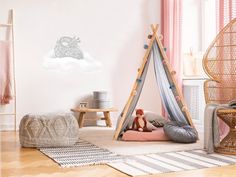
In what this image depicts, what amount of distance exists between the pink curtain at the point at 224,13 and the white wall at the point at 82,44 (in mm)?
1564

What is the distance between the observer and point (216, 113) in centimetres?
363

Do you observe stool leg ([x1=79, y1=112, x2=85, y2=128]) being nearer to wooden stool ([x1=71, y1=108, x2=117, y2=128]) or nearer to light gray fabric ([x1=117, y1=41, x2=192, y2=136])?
wooden stool ([x1=71, y1=108, x2=117, y2=128])

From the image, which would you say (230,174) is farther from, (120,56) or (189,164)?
(120,56)

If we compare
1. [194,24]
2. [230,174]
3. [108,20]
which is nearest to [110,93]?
[108,20]

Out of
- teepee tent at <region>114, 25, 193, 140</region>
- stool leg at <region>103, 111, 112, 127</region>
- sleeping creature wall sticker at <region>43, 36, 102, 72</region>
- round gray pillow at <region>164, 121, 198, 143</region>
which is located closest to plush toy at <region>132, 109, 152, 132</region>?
teepee tent at <region>114, 25, 193, 140</region>

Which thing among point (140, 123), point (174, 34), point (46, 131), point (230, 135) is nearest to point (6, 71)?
point (46, 131)

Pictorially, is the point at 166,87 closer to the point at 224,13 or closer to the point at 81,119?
the point at 224,13

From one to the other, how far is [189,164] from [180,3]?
322 centimetres

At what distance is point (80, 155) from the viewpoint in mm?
3512

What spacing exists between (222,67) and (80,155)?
1757mm

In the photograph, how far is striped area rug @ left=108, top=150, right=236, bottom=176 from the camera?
2.97m

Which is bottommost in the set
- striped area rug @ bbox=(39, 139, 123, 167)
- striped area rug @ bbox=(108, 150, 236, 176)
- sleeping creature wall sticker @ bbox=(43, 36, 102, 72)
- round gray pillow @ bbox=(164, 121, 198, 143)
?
striped area rug @ bbox=(108, 150, 236, 176)

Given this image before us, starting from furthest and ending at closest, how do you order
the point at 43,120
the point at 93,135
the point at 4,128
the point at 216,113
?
1. the point at 4,128
2. the point at 93,135
3. the point at 43,120
4. the point at 216,113

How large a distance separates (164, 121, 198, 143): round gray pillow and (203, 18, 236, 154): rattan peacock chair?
0.43 metres
